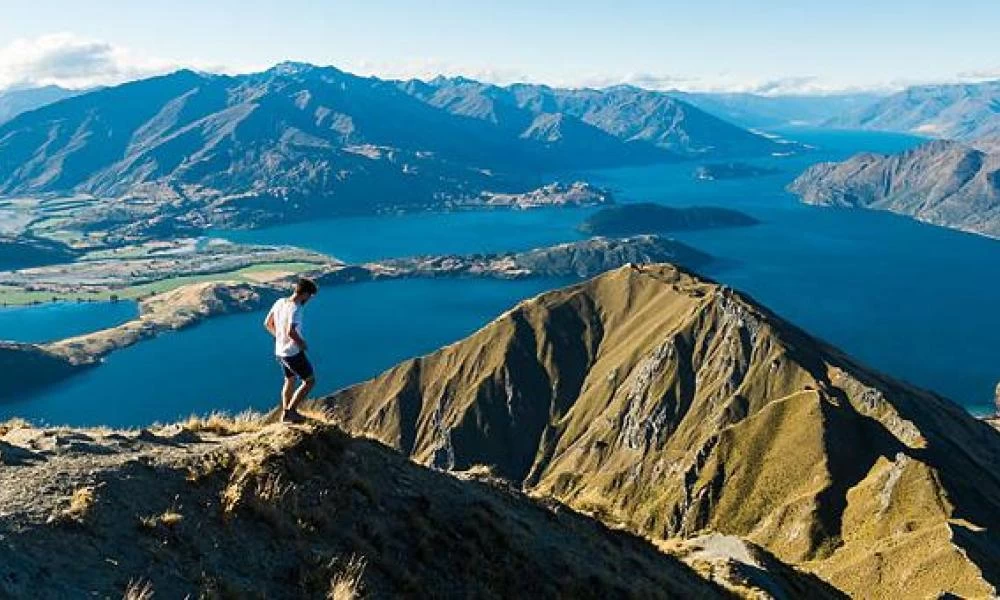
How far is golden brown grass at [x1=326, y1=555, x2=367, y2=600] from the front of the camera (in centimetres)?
2106

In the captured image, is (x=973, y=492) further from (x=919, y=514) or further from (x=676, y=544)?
(x=676, y=544)

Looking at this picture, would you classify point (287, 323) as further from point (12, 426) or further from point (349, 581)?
point (12, 426)

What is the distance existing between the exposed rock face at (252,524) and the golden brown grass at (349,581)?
0.21 m

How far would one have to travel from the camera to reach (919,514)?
129000mm

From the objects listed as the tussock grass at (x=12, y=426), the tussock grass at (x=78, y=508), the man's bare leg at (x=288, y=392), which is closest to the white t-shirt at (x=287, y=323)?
the man's bare leg at (x=288, y=392)

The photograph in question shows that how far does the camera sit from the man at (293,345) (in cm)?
2648

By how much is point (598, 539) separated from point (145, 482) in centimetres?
1876

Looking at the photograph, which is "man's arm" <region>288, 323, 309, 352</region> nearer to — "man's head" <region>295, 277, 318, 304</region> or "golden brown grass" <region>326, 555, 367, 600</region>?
"man's head" <region>295, 277, 318, 304</region>

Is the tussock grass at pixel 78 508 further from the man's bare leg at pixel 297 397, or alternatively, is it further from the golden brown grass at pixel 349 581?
the man's bare leg at pixel 297 397

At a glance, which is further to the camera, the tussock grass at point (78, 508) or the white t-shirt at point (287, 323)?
the white t-shirt at point (287, 323)

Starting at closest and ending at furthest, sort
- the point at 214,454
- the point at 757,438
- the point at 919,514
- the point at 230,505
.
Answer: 1. the point at 230,505
2. the point at 214,454
3. the point at 919,514
4. the point at 757,438

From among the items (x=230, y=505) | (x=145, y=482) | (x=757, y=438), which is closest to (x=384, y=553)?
(x=230, y=505)

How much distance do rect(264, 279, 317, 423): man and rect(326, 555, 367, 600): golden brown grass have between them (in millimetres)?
5879

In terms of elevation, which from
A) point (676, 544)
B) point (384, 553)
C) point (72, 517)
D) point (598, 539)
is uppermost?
point (72, 517)
